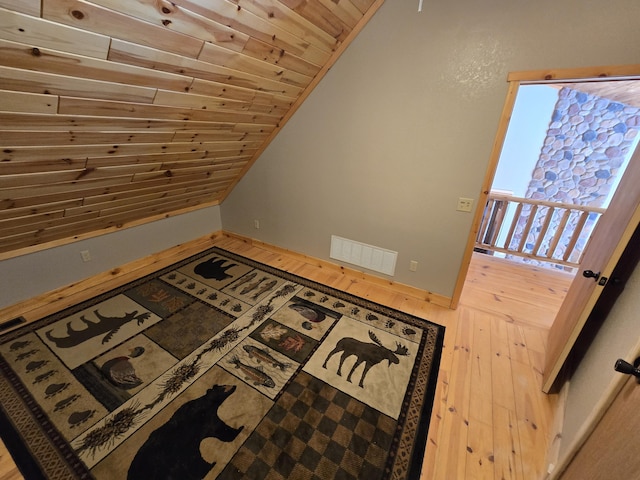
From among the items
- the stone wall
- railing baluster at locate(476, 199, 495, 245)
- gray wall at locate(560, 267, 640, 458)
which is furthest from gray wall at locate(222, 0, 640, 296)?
the stone wall

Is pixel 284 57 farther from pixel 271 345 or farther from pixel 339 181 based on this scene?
pixel 271 345

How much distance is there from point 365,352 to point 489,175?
1.60 meters

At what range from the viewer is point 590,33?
140cm

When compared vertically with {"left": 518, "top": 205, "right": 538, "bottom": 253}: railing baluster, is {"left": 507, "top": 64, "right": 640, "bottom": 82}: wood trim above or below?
above

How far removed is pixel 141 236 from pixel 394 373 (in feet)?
9.44

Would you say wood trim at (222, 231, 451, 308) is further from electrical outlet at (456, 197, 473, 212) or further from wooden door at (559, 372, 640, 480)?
wooden door at (559, 372, 640, 480)

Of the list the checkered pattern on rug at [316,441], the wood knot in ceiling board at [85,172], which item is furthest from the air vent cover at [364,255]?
the wood knot in ceiling board at [85,172]

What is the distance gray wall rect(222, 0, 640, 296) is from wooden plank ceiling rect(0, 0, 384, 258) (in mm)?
289

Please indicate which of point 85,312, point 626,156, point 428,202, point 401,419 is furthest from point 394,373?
point 626,156

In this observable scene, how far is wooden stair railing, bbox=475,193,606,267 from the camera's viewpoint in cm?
306

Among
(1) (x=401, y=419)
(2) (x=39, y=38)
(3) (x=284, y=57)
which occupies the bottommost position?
(1) (x=401, y=419)

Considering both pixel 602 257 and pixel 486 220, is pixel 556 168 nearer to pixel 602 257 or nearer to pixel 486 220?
pixel 486 220

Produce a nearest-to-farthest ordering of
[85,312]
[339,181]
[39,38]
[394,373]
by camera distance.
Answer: [39,38] → [394,373] → [85,312] → [339,181]

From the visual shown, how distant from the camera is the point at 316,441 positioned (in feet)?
4.34
